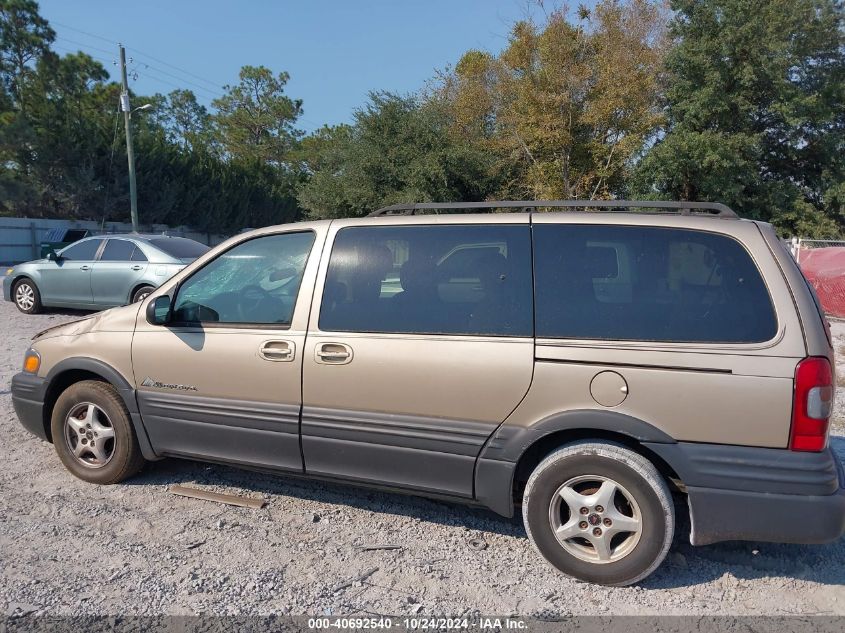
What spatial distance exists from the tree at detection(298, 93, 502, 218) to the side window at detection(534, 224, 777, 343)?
65.3ft

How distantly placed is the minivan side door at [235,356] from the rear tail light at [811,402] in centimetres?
253

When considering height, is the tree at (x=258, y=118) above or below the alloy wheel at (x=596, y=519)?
above

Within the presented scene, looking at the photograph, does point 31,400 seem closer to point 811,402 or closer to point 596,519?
point 596,519

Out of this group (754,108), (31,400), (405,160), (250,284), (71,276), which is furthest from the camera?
(754,108)

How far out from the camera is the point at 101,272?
11.2 meters

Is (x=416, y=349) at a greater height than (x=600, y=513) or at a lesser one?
greater

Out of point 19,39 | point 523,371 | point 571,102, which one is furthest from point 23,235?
point 523,371

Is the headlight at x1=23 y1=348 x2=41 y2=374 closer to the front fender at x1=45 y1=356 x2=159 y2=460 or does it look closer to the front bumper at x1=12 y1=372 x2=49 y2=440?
the front bumper at x1=12 y1=372 x2=49 y2=440

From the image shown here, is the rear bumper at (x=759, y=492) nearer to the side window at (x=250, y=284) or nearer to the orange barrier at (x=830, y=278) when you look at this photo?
the side window at (x=250, y=284)

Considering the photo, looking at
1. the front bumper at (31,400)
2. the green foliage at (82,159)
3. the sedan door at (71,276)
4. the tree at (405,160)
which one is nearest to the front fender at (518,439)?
the front bumper at (31,400)

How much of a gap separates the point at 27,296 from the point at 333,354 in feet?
35.4

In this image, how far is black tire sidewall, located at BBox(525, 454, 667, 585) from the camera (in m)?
3.15

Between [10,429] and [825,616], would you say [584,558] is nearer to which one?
[825,616]

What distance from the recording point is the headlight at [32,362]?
4559 millimetres
